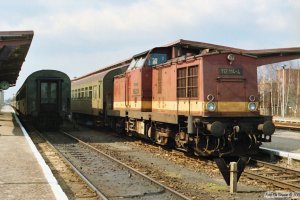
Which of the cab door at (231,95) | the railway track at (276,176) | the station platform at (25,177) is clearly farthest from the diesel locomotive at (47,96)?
the railway track at (276,176)

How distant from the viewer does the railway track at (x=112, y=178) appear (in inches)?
317

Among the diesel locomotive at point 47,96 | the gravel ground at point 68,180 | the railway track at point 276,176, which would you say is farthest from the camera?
the diesel locomotive at point 47,96

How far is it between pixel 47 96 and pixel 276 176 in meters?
16.8

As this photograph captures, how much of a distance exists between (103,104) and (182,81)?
33.3 ft

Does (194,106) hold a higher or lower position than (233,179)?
higher

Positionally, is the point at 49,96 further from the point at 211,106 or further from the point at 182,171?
the point at 182,171

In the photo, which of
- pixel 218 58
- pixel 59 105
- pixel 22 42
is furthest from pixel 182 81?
pixel 59 105

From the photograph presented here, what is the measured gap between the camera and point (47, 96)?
23.9 metres

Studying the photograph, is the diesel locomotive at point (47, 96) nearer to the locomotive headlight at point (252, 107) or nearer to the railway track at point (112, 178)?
the railway track at point (112, 178)

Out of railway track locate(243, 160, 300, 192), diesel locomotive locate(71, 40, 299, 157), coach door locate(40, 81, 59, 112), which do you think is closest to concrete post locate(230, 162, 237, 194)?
railway track locate(243, 160, 300, 192)

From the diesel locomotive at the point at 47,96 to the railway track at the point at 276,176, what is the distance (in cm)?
1478

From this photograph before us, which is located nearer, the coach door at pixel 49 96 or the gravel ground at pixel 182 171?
the gravel ground at pixel 182 171

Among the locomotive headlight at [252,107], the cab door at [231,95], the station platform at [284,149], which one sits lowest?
the station platform at [284,149]

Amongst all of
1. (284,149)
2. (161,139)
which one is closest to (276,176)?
(161,139)
